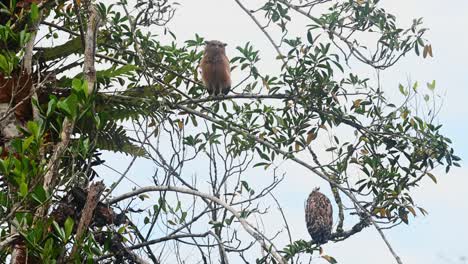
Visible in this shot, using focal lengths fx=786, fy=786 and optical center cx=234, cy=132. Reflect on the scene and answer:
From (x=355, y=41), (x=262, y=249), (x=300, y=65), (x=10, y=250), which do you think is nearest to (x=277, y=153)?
(x=300, y=65)

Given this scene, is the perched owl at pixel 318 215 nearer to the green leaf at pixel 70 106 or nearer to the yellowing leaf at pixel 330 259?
the yellowing leaf at pixel 330 259

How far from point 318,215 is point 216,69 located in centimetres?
185

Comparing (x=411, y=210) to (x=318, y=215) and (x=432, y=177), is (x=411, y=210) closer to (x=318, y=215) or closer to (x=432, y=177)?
(x=432, y=177)

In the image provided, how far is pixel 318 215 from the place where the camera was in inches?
320

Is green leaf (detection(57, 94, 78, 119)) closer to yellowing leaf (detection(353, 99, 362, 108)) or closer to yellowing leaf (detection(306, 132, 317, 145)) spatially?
yellowing leaf (detection(306, 132, 317, 145))

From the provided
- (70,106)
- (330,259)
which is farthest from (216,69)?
(70,106)

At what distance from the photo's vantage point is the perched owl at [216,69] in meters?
7.35

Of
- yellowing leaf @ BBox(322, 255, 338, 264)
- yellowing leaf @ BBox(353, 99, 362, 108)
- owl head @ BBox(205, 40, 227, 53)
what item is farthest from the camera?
owl head @ BBox(205, 40, 227, 53)

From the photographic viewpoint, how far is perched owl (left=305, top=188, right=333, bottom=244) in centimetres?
779

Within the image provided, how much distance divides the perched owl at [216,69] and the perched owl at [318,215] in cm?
161

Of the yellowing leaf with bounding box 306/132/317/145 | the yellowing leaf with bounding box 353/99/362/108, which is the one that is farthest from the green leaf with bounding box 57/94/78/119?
the yellowing leaf with bounding box 353/99/362/108

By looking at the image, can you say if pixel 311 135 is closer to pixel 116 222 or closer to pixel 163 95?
pixel 163 95

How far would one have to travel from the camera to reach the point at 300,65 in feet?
20.4

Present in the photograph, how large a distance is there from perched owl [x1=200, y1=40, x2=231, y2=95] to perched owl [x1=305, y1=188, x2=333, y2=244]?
1.61m
